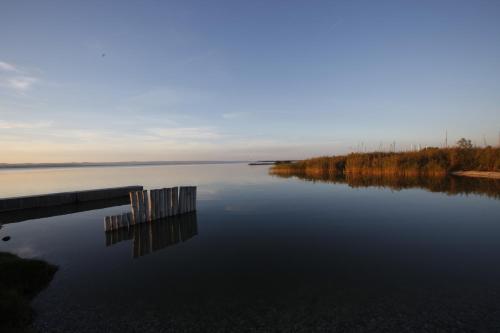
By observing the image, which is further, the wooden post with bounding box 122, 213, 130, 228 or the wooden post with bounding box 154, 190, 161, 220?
the wooden post with bounding box 154, 190, 161, 220

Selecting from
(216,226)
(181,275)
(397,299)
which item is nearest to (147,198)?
(216,226)

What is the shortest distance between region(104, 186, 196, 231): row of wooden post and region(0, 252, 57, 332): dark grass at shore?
178 inches

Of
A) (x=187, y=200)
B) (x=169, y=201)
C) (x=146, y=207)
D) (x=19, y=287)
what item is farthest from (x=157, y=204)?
(x=19, y=287)

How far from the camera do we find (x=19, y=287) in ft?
21.5

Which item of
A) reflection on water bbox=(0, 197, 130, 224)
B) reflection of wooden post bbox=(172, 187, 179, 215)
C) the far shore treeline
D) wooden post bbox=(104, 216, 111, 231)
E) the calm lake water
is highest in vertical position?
the far shore treeline

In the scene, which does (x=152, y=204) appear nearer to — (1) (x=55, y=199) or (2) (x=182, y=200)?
(2) (x=182, y=200)

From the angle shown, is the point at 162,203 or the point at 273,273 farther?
the point at 162,203

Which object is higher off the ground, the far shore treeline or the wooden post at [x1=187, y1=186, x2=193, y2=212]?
the far shore treeline

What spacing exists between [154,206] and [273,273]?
8.85m

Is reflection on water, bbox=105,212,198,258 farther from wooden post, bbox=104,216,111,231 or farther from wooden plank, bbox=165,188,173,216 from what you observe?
wooden plank, bbox=165,188,173,216

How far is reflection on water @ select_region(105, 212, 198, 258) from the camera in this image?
1022cm

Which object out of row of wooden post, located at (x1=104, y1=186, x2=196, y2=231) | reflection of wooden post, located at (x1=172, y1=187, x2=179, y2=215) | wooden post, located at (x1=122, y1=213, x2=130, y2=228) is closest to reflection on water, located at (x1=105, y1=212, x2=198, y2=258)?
wooden post, located at (x1=122, y1=213, x2=130, y2=228)

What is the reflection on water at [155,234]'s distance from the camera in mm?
10219

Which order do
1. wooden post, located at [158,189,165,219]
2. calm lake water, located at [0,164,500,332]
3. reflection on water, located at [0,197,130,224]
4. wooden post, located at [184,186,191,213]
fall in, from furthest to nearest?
wooden post, located at [184,186,191,213] → reflection on water, located at [0,197,130,224] → wooden post, located at [158,189,165,219] → calm lake water, located at [0,164,500,332]
